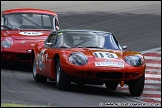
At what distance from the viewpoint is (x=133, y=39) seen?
21594mm

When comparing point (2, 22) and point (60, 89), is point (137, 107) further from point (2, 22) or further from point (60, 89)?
point (2, 22)

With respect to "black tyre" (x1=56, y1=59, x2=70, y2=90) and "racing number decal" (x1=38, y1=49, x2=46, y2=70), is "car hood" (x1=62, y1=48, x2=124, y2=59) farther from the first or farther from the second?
"racing number decal" (x1=38, y1=49, x2=46, y2=70)

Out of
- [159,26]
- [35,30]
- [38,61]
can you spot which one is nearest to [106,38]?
[38,61]

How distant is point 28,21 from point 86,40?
4.17 meters

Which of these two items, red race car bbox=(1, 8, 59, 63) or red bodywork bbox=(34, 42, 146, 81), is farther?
red race car bbox=(1, 8, 59, 63)

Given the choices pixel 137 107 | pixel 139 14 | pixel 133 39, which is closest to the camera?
pixel 137 107

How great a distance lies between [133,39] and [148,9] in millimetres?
8214

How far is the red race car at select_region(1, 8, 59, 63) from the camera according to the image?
52.2 feet

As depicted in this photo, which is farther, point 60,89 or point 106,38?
point 106,38

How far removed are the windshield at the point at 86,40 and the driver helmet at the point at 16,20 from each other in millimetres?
3637

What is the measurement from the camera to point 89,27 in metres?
24.5

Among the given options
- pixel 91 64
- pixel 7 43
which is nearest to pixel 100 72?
pixel 91 64

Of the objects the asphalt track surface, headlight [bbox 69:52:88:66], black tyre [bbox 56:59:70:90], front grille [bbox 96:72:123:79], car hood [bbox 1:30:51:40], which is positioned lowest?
the asphalt track surface

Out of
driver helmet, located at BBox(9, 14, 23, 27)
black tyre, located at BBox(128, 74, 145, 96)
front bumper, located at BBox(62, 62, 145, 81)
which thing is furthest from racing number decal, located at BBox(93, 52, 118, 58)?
driver helmet, located at BBox(9, 14, 23, 27)
